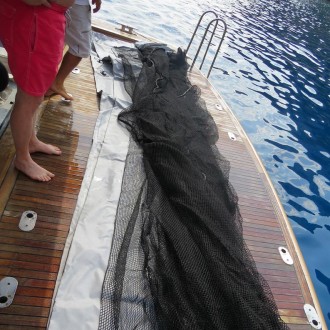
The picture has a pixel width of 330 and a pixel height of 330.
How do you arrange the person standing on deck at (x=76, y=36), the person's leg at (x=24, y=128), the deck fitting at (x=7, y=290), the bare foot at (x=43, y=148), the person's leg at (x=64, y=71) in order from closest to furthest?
the deck fitting at (x=7, y=290)
the person's leg at (x=24, y=128)
the bare foot at (x=43, y=148)
the person standing on deck at (x=76, y=36)
the person's leg at (x=64, y=71)

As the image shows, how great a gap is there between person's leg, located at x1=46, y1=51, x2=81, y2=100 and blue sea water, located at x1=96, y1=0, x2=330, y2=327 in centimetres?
344

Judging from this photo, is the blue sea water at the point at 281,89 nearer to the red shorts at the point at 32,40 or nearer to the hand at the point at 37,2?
the red shorts at the point at 32,40

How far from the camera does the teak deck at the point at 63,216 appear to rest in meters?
1.67

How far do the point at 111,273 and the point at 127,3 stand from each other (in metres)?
12.2

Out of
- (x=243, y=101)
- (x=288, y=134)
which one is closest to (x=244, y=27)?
(x=243, y=101)

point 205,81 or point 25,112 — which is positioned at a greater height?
point 25,112

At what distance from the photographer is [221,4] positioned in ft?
54.0

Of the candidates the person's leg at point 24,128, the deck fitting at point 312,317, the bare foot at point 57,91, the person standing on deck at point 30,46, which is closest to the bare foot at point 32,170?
the person's leg at point 24,128

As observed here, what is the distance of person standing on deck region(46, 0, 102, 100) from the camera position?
271 cm

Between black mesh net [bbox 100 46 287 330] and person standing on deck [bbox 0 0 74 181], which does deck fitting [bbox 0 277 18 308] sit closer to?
black mesh net [bbox 100 46 287 330]

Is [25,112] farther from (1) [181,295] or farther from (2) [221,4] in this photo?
(2) [221,4]

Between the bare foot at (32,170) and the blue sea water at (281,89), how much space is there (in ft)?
10.3

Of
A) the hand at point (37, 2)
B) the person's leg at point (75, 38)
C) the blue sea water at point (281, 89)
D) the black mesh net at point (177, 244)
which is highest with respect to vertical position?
the hand at point (37, 2)

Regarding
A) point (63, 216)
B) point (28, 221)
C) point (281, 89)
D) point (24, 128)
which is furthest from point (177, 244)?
point (281, 89)
